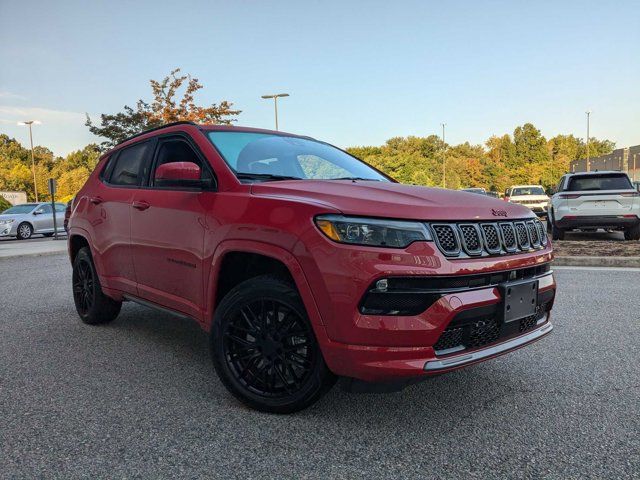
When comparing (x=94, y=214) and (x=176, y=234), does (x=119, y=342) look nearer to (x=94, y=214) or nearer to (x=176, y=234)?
(x=94, y=214)

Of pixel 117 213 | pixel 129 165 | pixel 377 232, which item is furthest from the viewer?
pixel 129 165

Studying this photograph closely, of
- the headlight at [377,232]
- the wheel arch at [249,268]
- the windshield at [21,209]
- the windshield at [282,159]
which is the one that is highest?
A: the windshield at [282,159]

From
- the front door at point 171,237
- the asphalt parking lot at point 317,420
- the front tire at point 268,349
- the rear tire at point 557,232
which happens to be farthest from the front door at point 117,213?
the rear tire at point 557,232

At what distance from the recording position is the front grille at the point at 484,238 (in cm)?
253

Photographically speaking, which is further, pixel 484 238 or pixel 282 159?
pixel 282 159

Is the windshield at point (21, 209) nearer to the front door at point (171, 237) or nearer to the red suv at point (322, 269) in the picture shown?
the front door at point (171, 237)

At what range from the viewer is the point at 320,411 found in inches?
115

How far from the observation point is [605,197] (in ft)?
37.7

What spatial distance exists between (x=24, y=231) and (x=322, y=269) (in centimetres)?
2240

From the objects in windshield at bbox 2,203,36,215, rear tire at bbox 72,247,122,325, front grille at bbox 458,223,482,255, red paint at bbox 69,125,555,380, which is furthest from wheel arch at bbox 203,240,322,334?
windshield at bbox 2,203,36,215

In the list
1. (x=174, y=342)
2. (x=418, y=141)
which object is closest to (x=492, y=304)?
(x=174, y=342)

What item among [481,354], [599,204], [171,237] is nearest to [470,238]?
[481,354]

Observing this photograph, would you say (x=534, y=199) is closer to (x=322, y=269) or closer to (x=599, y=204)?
(x=599, y=204)

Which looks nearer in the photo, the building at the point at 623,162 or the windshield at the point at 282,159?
the windshield at the point at 282,159
